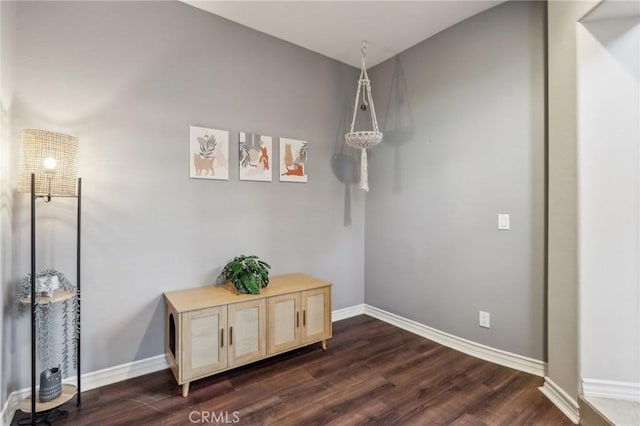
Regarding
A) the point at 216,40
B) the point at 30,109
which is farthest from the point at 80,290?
the point at 216,40

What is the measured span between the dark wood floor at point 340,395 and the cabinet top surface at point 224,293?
22.9 inches

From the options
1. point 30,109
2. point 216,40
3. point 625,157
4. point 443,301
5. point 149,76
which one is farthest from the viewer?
point 443,301

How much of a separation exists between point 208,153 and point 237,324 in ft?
4.56

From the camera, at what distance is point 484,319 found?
97.6 inches

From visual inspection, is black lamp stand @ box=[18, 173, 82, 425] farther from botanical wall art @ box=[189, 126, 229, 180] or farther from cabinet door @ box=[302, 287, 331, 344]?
cabinet door @ box=[302, 287, 331, 344]

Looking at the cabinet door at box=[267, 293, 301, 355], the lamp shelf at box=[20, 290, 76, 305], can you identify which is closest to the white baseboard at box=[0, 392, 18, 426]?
the lamp shelf at box=[20, 290, 76, 305]

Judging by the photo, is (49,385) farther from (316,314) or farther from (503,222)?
(503,222)

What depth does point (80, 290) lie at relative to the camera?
1.96m

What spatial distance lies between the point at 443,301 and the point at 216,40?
3.09 meters

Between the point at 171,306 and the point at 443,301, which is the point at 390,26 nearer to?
the point at 443,301

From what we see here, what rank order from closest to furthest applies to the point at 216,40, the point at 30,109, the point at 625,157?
the point at 625,157 → the point at 30,109 → the point at 216,40

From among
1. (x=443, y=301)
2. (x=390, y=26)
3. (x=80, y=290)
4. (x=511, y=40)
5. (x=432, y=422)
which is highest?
(x=390, y=26)

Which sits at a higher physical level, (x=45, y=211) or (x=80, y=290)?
(x=45, y=211)

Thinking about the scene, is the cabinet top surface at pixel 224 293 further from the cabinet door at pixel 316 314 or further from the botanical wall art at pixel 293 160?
the botanical wall art at pixel 293 160
